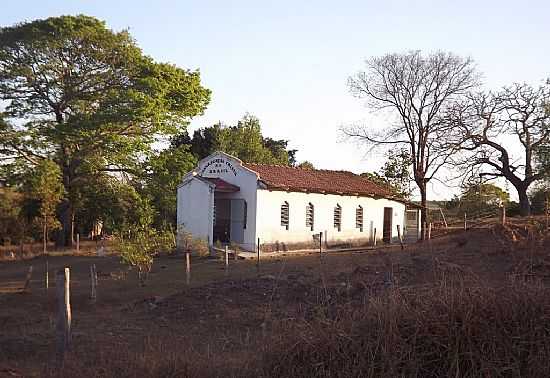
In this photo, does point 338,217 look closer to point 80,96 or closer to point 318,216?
point 318,216

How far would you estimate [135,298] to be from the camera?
17.0 metres

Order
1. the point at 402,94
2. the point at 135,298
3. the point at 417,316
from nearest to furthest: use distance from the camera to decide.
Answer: the point at 417,316
the point at 135,298
the point at 402,94

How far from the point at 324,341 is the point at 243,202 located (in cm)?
2371

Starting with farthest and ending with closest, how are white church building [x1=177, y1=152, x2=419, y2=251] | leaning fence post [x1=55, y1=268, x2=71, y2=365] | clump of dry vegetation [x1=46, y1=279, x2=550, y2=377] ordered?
white church building [x1=177, y1=152, x2=419, y2=251] < leaning fence post [x1=55, y1=268, x2=71, y2=365] < clump of dry vegetation [x1=46, y1=279, x2=550, y2=377]

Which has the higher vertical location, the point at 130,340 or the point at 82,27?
the point at 82,27

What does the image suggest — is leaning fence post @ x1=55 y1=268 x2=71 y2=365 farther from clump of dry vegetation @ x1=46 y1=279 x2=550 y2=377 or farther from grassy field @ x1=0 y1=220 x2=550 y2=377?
clump of dry vegetation @ x1=46 y1=279 x2=550 y2=377

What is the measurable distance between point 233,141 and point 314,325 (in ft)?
143

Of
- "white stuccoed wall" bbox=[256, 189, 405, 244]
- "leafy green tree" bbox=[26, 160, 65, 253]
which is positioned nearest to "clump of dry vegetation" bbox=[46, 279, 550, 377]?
"white stuccoed wall" bbox=[256, 189, 405, 244]

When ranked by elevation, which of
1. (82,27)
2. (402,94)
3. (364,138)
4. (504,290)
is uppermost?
(82,27)

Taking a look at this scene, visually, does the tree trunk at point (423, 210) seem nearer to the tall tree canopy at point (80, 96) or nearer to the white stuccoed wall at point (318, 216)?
the white stuccoed wall at point (318, 216)

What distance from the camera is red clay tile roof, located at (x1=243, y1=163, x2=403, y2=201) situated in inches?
1222

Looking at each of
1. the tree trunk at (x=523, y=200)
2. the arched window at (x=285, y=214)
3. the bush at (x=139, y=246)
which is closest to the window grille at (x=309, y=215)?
the arched window at (x=285, y=214)

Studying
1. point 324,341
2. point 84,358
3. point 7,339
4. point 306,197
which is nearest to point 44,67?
point 306,197

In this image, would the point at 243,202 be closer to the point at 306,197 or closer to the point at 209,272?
Answer: the point at 306,197
